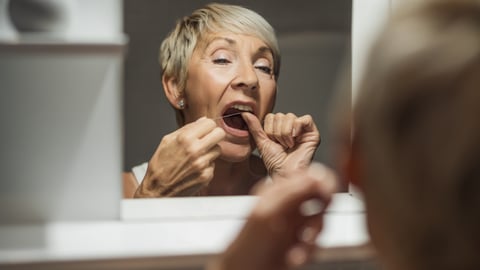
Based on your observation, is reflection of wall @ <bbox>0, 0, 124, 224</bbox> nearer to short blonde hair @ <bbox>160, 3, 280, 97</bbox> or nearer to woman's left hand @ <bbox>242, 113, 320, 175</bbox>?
short blonde hair @ <bbox>160, 3, 280, 97</bbox>

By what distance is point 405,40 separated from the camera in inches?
19.0

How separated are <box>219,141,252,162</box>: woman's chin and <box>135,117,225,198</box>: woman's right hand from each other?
4 centimetres

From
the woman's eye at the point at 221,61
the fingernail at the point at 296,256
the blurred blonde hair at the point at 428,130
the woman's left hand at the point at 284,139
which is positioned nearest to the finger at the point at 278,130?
the woman's left hand at the point at 284,139

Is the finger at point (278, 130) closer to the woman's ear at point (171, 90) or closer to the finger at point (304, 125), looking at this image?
the finger at point (304, 125)

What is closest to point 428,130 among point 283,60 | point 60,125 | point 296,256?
point 296,256

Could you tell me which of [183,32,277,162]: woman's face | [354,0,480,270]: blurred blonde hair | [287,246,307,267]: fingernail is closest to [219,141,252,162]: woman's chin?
[183,32,277,162]: woman's face

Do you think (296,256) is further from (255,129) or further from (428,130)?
(255,129)

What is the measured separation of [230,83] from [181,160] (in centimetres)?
24

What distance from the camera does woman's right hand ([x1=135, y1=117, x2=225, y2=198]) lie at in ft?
5.96

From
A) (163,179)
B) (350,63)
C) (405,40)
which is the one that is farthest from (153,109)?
(405,40)

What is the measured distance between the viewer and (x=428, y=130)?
0.47 m

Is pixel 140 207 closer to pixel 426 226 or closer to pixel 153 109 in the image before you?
pixel 153 109

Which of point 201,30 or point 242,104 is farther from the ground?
point 201,30

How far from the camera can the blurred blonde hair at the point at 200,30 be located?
182cm
